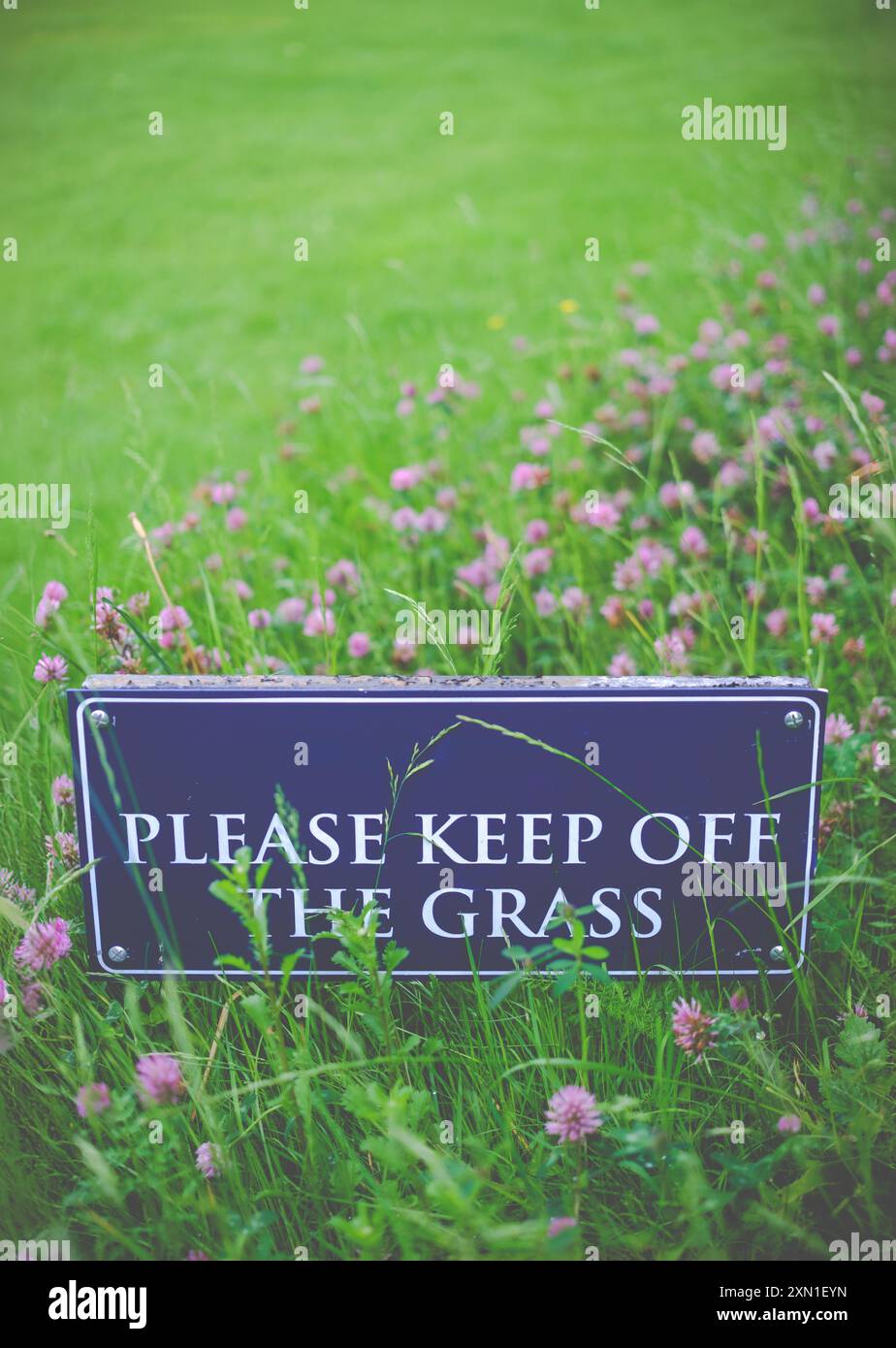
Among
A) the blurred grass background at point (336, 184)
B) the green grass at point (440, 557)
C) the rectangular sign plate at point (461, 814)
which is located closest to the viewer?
the green grass at point (440, 557)

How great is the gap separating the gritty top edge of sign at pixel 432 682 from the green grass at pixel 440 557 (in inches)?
6.8

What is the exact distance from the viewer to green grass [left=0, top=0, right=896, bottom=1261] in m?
1.42

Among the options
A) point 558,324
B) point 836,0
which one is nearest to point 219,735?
point 558,324

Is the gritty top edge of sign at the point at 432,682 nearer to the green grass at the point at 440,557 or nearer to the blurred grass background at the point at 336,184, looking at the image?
the green grass at the point at 440,557

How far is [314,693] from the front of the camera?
154 cm

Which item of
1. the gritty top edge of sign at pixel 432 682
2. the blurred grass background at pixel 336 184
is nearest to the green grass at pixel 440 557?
the blurred grass background at pixel 336 184

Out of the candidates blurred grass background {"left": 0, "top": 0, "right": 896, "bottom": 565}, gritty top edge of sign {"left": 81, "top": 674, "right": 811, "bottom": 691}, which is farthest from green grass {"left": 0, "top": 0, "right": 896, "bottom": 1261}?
gritty top edge of sign {"left": 81, "top": 674, "right": 811, "bottom": 691}

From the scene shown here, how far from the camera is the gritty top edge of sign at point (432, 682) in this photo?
5.09 feet

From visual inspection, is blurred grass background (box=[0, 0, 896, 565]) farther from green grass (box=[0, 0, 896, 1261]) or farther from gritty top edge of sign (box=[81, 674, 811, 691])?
gritty top edge of sign (box=[81, 674, 811, 691])

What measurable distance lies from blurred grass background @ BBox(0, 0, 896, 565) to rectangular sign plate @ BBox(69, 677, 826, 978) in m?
0.84

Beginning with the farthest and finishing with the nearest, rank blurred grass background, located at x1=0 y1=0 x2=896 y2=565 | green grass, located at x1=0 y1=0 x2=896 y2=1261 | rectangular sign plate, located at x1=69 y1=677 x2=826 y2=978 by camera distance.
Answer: blurred grass background, located at x1=0 y1=0 x2=896 y2=565 → rectangular sign plate, located at x1=69 y1=677 x2=826 y2=978 → green grass, located at x1=0 y1=0 x2=896 y2=1261

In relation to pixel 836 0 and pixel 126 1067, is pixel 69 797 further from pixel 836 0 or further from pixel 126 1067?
pixel 836 0

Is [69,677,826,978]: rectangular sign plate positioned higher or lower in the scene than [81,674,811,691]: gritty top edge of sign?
lower

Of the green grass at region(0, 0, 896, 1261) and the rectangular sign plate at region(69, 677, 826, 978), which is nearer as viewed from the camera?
the green grass at region(0, 0, 896, 1261)
